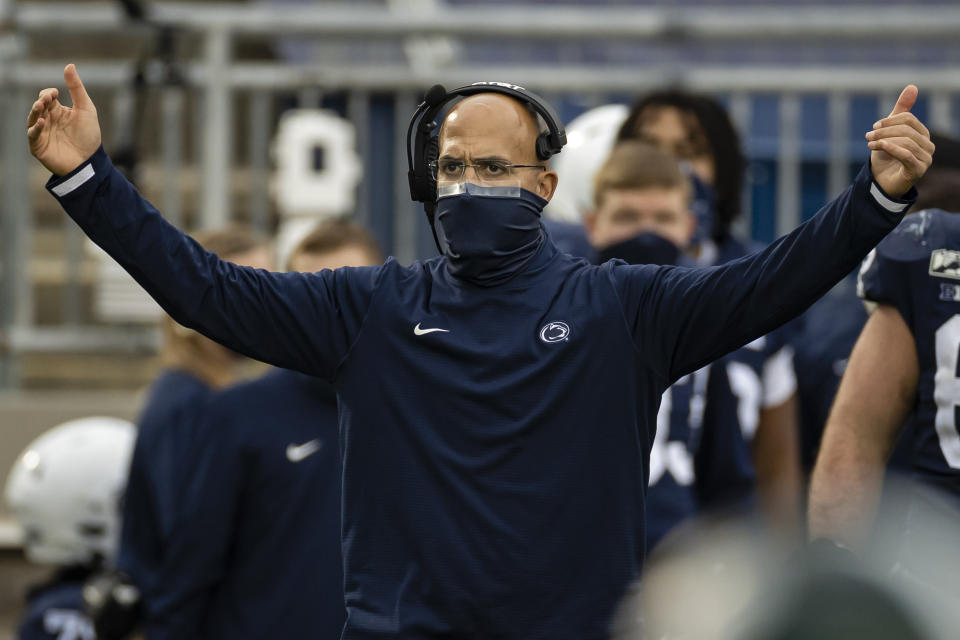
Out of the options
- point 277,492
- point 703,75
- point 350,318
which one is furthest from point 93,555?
point 703,75

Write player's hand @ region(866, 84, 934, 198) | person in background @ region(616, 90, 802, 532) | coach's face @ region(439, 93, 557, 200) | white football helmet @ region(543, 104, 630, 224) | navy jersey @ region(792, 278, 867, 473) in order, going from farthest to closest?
white football helmet @ region(543, 104, 630, 224) < navy jersey @ region(792, 278, 867, 473) < person in background @ region(616, 90, 802, 532) < coach's face @ region(439, 93, 557, 200) < player's hand @ region(866, 84, 934, 198)

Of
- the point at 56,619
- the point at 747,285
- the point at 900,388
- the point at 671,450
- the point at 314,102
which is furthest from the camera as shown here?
the point at 314,102

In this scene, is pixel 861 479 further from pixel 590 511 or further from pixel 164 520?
pixel 164 520

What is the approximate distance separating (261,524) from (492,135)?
5.76 ft

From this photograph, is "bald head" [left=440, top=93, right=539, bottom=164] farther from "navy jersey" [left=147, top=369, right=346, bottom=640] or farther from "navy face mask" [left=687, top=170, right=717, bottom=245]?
"navy face mask" [left=687, top=170, right=717, bottom=245]

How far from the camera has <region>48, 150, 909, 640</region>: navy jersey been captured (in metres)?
2.37

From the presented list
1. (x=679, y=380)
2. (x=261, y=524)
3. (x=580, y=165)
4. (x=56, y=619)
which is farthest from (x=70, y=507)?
(x=679, y=380)

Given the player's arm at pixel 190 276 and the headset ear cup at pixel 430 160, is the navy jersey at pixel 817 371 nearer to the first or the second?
the headset ear cup at pixel 430 160

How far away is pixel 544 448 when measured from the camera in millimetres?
2420

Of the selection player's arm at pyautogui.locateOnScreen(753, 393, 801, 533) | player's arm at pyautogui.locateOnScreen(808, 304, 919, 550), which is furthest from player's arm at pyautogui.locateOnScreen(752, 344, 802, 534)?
player's arm at pyautogui.locateOnScreen(808, 304, 919, 550)

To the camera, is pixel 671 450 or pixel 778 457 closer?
pixel 671 450

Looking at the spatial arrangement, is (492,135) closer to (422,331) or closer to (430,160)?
(430,160)

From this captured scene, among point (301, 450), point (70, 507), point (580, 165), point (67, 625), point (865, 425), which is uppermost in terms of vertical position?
point (580, 165)

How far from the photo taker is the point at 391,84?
686 centimetres
